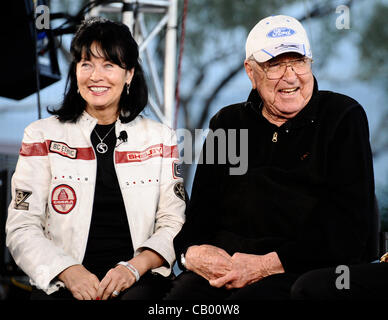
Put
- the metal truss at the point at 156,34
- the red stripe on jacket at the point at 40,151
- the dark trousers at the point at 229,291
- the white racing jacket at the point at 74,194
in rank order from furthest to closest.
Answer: the metal truss at the point at 156,34 → the red stripe on jacket at the point at 40,151 → the white racing jacket at the point at 74,194 → the dark trousers at the point at 229,291

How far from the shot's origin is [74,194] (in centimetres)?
189

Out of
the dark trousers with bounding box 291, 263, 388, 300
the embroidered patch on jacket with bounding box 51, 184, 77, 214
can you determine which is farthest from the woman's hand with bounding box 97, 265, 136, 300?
the dark trousers with bounding box 291, 263, 388, 300

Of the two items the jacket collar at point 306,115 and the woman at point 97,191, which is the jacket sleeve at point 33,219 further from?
the jacket collar at point 306,115

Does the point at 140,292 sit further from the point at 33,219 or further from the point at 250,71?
the point at 250,71

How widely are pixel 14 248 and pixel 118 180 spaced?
0.41m

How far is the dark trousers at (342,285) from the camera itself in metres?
1.49

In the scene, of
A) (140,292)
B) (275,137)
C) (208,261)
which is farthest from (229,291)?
(275,137)

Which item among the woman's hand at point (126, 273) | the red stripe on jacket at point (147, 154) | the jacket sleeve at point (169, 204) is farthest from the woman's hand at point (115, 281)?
the red stripe on jacket at point (147, 154)

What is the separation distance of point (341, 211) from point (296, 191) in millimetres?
158

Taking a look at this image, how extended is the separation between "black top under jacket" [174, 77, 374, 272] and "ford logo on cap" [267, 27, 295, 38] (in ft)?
0.66

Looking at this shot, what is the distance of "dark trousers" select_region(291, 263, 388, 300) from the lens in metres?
1.49
